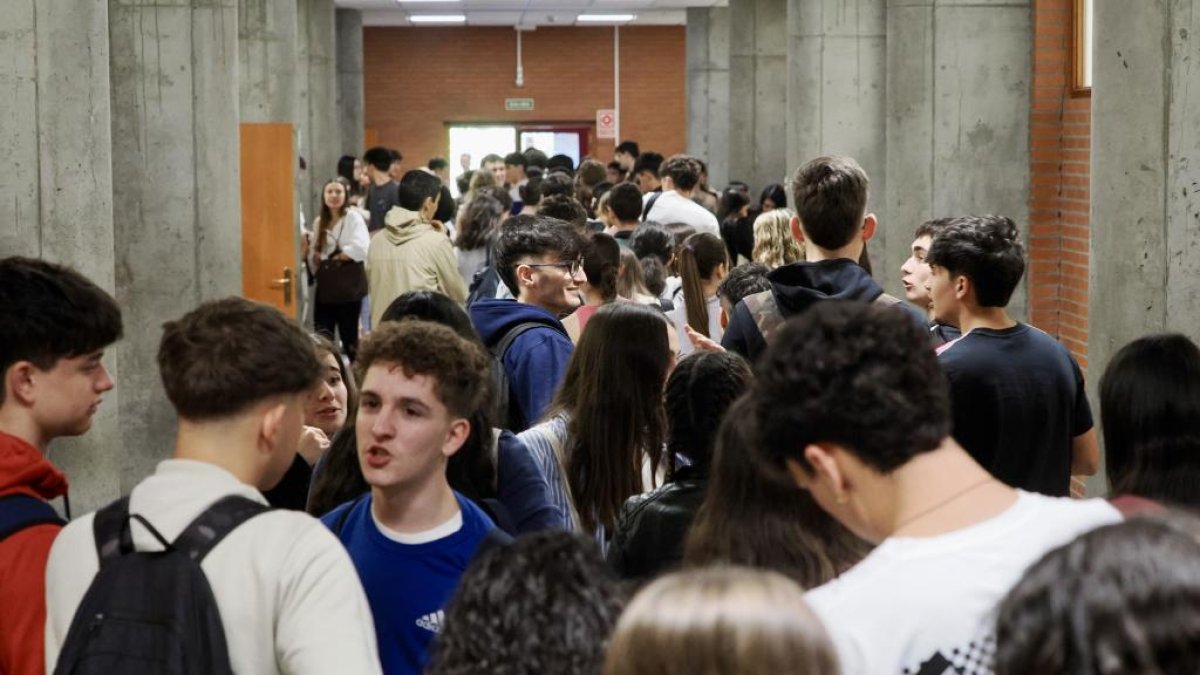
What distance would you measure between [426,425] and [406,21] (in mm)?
28481

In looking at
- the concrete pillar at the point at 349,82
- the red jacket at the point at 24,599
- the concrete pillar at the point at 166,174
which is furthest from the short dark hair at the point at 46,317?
the concrete pillar at the point at 349,82

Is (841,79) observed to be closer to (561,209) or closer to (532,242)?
(561,209)

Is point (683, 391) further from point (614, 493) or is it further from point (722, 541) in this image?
point (722, 541)

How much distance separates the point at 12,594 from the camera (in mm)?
2893

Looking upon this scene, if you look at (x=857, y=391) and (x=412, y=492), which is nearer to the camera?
(x=857, y=391)

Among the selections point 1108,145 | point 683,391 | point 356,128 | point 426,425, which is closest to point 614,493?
point 683,391

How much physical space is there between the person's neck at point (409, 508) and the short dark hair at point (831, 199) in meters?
Answer: 2.21

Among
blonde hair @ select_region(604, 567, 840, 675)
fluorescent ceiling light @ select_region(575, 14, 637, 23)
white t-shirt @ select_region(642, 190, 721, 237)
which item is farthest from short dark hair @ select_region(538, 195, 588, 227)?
fluorescent ceiling light @ select_region(575, 14, 637, 23)

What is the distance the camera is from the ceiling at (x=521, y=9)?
2580cm

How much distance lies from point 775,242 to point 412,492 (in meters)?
5.10

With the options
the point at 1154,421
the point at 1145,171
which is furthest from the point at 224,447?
the point at 1145,171

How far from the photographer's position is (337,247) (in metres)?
14.1

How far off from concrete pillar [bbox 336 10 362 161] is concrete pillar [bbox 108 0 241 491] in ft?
59.1

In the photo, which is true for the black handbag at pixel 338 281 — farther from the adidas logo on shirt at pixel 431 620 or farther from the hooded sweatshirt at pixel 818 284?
the adidas logo on shirt at pixel 431 620
